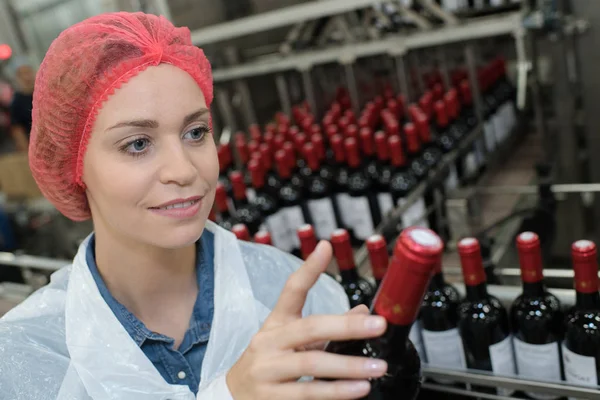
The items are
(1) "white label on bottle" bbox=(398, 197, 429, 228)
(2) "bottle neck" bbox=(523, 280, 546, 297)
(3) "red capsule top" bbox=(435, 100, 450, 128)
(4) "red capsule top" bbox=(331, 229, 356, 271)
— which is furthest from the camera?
(3) "red capsule top" bbox=(435, 100, 450, 128)

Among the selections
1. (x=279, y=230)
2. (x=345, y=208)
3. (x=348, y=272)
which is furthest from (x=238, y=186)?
(x=348, y=272)

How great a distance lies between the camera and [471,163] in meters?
1.58

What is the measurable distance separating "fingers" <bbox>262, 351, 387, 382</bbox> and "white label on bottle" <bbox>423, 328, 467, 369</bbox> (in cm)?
53

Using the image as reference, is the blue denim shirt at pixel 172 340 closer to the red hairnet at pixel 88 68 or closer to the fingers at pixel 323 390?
the red hairnet at pixel 88 68

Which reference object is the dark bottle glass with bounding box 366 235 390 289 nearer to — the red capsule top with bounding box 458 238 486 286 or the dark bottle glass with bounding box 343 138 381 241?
the red capsule top with bounding box 458 238 486 286

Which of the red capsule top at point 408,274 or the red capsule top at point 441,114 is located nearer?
the red capsule top at point 408,274

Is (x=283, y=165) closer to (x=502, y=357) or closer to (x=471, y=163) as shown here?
(x=471, y=163)

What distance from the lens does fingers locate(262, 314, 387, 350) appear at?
0.45m

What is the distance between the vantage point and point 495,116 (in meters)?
1.78

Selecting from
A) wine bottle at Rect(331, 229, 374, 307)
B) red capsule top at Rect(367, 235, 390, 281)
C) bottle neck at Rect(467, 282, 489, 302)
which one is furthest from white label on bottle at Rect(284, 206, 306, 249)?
bottle neck at Rect(467, 282, 489, 302)

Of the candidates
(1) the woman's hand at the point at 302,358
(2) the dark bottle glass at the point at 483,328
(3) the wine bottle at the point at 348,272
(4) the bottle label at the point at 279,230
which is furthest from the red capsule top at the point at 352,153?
(1) the woman's hand at the point at 302,358

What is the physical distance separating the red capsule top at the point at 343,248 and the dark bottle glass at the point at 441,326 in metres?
0.16

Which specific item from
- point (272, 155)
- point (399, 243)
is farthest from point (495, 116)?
point (399, 243)

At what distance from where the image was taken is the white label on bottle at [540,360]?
2.80 feet
